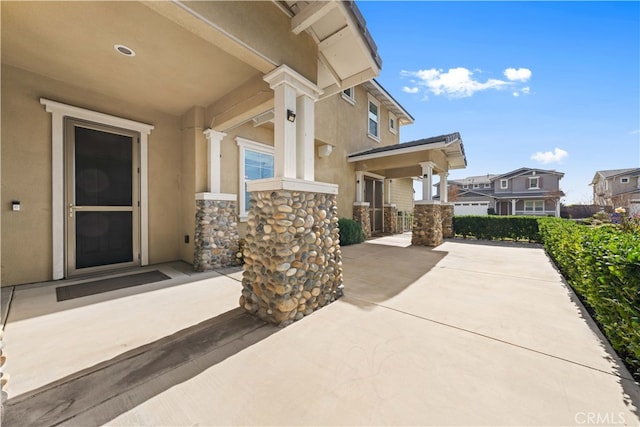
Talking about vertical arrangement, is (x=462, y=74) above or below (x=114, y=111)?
above

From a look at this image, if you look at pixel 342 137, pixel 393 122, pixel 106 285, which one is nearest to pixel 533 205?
pixel 393 122

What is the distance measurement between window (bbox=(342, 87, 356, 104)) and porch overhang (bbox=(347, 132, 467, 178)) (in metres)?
2.18

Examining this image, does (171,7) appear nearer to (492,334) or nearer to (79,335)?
(79,335)

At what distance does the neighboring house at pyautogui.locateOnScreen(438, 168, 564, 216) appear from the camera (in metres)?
20.8

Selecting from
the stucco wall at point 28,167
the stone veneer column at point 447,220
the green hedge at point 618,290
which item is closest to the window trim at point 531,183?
the stone veneer column at point 447,220

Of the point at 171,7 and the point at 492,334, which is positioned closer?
the point at 171,7

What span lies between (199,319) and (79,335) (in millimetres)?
1112

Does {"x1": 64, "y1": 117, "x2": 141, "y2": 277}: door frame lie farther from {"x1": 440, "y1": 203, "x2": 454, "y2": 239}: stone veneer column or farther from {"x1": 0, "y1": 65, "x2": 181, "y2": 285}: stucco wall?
{"x1": 440, "y1": 203, "x2": 454, "y2": 239}: stone veneer column

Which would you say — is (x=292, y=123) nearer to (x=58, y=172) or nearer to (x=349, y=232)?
(x=58, y=172)

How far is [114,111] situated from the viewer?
15.2 feet

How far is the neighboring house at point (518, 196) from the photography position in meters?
20.8

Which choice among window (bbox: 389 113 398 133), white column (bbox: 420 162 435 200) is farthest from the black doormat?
window (bbox: 389 113 398 133)

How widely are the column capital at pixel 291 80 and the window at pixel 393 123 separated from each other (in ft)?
33.8

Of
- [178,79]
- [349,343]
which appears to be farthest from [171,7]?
[349,343]
